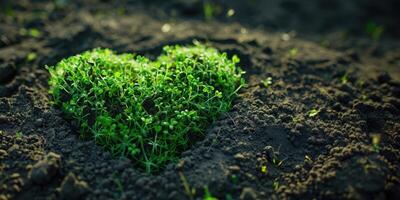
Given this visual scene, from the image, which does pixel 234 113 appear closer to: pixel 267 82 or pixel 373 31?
pixel 267 82

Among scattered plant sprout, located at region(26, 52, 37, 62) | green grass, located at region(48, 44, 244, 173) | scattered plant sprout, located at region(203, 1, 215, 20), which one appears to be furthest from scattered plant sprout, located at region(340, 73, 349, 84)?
scattered plant sprout, located at region(26, 52, 37, 62)

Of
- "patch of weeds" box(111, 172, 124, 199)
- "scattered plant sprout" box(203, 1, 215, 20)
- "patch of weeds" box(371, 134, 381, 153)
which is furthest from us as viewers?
"scattered plant sprout" box(203, 1, 215, 20)

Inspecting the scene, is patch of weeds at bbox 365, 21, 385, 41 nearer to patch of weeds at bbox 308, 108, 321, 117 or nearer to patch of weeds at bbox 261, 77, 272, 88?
patch of weeds at bbox 261, 77, 272, 88

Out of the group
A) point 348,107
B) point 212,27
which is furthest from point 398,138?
point 212,27

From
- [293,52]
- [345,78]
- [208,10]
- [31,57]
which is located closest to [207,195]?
[345,78]

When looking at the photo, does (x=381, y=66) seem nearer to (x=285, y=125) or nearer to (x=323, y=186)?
(x=285, y=125)

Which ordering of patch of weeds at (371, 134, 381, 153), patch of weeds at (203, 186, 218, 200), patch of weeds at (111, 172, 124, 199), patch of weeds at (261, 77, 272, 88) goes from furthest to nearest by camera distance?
1. patch of weeds at (261, 77, 272, 88)
2. patch of weeds at (371, 134, 381, 153)
3. patch of weeds at (111, 172, 124, 199)
4. patch of weeds at (203, 186, 218, 200)

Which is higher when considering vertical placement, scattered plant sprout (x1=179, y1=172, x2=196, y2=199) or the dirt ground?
the dirt ground
